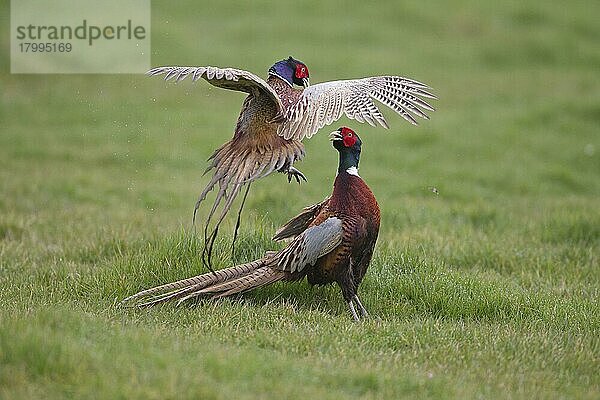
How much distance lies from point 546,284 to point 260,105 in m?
2.85

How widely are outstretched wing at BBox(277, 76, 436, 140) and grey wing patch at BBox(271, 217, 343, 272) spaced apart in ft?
2.07

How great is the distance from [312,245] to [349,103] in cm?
99

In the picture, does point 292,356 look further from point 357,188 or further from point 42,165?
point 42,165

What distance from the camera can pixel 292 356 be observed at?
16.5 feet

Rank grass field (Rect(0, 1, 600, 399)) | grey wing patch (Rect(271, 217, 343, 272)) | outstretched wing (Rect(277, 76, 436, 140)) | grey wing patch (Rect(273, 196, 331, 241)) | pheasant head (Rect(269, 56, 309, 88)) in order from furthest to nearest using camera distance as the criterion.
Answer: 1. grey wing patch (Rect(273, 196, 331, 241))
2. pheasant head (Rect(269, 56, 309, 88))
3. grey wing patch (Rect(271, 217, 343, 272))
4. outstretched wing (Rect(277, 76, 436, 140))
5. grass field (Rect(0, 1, 600, 399))

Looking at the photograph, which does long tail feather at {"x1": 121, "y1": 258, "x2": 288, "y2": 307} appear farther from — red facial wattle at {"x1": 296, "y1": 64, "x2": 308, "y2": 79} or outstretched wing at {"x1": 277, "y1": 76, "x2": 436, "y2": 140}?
red facial wattle at {"x1": 296, "y1": 64, "x2": 308, "y2": 79}

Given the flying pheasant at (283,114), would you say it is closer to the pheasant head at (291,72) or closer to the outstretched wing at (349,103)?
the outstretched wing at (349,103)

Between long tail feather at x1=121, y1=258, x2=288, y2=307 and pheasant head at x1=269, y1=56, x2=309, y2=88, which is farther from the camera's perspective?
pheasant head at x1=269, y1=56, x2=309, y2=88

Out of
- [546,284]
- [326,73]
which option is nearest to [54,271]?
[546,284]

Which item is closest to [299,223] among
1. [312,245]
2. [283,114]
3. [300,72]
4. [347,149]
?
[312,245]

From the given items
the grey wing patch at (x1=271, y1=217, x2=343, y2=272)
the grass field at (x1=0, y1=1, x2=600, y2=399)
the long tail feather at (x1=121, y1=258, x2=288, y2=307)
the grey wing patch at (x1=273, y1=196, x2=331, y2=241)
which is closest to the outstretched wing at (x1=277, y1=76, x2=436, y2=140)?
the grey wing patch at (x1=271, y1=217, x2=343, y2=272)

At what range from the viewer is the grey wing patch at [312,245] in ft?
19.0

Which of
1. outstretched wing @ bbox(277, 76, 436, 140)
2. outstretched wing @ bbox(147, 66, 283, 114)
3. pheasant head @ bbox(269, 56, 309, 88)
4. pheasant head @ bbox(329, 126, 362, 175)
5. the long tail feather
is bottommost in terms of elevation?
the long tail feather

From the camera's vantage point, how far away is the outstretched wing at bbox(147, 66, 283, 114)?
5465mm
